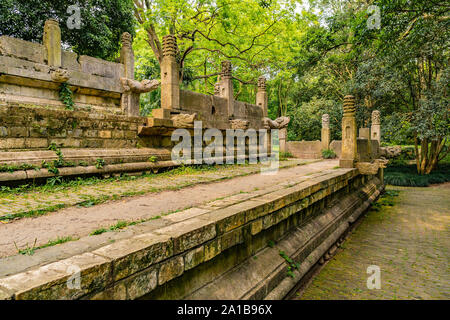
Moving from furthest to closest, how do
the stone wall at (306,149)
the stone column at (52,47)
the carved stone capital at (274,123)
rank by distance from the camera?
the stone wall at (306,149)
the carved stone capital at (274,123)
the stone column at (52,47)

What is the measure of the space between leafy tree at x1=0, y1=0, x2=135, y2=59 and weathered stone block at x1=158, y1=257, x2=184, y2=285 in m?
13.9

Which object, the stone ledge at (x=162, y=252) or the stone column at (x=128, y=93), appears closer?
the stone ledge at (x=162, y=252)

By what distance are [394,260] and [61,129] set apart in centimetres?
669

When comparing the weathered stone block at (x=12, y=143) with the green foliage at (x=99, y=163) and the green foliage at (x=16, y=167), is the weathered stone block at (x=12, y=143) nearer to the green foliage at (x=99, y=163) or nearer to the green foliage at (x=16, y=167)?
the green foliage at (x=16, y=167)

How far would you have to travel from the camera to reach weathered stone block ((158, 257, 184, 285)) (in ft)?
5.98

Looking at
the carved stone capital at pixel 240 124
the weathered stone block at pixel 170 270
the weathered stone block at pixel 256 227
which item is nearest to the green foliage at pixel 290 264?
the weathered stone block at pixel 256 227

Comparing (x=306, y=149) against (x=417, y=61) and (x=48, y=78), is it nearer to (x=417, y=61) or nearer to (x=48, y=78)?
(x=417, y=61)

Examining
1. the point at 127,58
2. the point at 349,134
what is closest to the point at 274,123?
the point at 349,134

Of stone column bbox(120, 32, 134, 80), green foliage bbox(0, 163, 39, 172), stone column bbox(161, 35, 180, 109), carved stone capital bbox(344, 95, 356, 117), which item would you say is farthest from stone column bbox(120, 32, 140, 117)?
carved stone capital bbox(344, 95, 356, 117)

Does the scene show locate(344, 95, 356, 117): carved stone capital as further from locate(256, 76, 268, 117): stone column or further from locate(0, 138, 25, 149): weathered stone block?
locate(0, 138, 25, 149): weathered stone block

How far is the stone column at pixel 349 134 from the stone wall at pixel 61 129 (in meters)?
5.74

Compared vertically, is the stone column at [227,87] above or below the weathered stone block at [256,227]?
above

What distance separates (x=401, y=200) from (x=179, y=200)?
10.4 m

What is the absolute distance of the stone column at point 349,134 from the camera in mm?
7738
